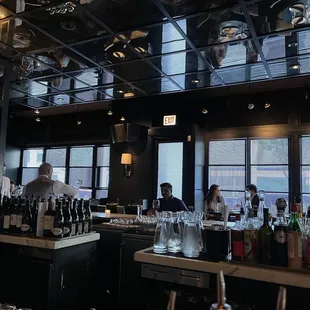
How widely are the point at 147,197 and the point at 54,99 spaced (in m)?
3.02

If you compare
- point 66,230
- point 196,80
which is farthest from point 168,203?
point 66,230

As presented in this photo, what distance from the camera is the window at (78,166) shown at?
8.55 metres

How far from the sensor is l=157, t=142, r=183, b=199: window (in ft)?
22.2

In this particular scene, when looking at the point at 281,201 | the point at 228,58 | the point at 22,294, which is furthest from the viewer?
the point at 228,58

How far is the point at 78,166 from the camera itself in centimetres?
899

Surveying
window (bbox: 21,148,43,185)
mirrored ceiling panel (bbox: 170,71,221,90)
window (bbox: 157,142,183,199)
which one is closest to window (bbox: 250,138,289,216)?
window (bbox: 157,142,183,199)

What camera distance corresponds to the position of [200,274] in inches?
68.6

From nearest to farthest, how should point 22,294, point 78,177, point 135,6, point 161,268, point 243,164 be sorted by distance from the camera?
point 161,268 → point 22,294 → point 135,6 → point 243,164 → point 78,177

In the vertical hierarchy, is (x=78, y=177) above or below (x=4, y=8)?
below

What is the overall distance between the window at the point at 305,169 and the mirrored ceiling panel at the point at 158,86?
8.69 ft

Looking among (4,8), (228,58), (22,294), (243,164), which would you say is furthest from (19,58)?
(243,164)

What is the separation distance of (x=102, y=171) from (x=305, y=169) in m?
5.11

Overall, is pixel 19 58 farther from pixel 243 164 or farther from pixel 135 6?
pixel 243 164

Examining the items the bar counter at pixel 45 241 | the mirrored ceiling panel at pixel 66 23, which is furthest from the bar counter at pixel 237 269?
the mirrored ceiling panel at pixel 66 23
